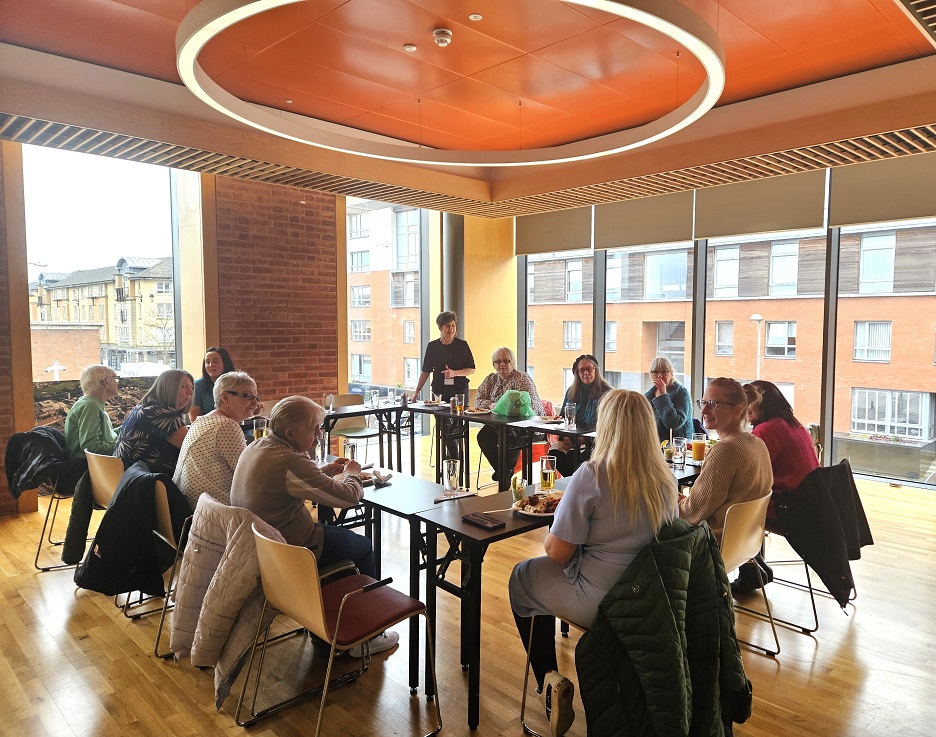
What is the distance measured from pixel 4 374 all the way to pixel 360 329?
12.2ft

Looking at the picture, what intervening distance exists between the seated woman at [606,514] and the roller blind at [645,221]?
5372 mm

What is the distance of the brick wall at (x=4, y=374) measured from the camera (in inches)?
215

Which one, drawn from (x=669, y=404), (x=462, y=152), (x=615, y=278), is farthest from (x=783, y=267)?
(x=462, y=152)

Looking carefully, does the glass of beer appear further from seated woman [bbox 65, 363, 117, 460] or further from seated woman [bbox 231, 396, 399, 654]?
seated woman [bbox 65, 363, 117, 460]

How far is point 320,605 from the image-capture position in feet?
7.63

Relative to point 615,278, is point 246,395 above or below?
below

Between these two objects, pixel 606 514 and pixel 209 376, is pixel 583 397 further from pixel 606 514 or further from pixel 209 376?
pixel 606 514

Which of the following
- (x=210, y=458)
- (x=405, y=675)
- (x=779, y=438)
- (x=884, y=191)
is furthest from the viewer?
(x=884, y=191)

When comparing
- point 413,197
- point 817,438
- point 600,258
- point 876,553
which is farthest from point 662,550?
point 600,258

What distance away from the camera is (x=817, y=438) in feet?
15.6

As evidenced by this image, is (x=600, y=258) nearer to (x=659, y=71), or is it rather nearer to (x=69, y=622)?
(x=659, y=71)

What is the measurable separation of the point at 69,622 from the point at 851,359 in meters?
6.86

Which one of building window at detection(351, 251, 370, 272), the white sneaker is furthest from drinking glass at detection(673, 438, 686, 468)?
building window at detection(351, 251, 370, 272)

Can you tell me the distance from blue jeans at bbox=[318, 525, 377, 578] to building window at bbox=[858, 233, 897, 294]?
557 centimetres
